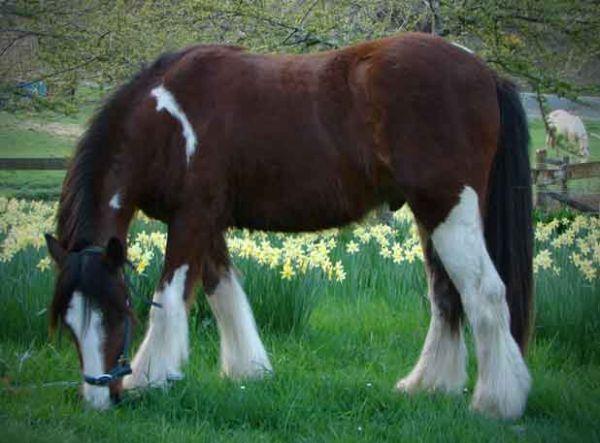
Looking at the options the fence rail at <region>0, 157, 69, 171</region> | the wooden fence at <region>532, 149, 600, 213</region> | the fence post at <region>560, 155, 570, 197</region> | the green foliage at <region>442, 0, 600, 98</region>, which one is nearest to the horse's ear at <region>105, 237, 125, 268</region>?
the fence rail at <region>0, 157, 69, 171</region>

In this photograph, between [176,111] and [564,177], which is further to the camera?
[564,177]

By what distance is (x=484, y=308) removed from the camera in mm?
4363

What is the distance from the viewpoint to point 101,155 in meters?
4.59

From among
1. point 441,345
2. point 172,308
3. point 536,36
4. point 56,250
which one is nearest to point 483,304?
point 441,345

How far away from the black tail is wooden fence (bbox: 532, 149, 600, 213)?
4.50 m

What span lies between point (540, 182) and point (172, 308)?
6.54 meters

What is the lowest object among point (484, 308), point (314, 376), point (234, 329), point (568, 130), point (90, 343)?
point (314, 376)

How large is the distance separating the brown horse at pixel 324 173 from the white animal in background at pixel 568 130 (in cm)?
468

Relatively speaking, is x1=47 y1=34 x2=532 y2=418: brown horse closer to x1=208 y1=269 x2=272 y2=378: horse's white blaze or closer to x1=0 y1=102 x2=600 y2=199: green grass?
x1=208 y1=269 x2=272 y2=378: horse's white blaze

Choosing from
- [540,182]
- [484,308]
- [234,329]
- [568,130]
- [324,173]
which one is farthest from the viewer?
[540,182]

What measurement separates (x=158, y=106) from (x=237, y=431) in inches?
72.9

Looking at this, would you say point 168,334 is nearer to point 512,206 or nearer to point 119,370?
point 119,370

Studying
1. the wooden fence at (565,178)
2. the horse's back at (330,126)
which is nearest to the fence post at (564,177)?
the wooden fence at (565,178)

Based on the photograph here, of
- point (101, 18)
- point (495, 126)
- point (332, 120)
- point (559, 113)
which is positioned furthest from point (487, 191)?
point (101, 18)
